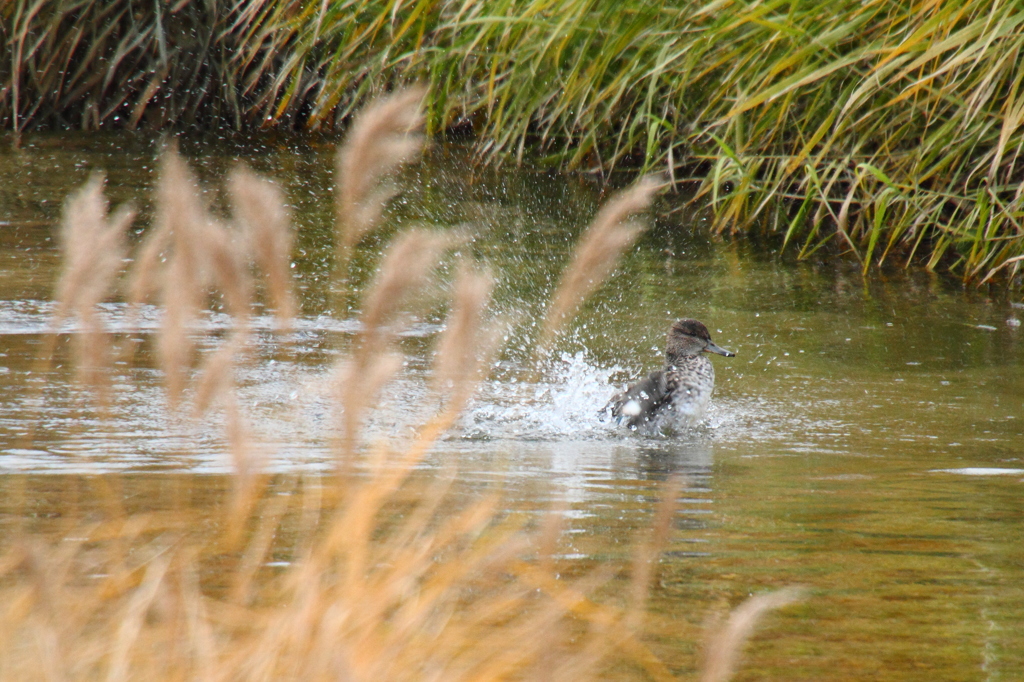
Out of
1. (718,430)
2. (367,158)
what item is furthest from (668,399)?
(367,158)

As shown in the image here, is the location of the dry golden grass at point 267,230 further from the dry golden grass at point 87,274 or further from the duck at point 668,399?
the duck at point 668,399

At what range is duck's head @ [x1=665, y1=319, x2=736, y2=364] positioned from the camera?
16.3ft

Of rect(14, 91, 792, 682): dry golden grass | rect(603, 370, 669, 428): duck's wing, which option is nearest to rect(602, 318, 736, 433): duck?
rect(603, 370, 669, 428): duck's wing

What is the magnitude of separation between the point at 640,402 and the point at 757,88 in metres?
2.45

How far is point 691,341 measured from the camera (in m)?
5.00

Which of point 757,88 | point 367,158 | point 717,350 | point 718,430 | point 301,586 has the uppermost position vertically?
point 757,88

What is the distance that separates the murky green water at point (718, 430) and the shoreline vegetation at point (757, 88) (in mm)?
384

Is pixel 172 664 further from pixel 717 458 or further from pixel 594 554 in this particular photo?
pixel 717 458

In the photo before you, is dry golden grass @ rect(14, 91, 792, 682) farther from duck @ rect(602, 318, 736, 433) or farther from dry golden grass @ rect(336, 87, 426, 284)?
duck @ rect(602, 318, 736, 433)

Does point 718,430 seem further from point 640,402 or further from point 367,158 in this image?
point 367,158

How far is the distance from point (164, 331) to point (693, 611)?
3.39 ft

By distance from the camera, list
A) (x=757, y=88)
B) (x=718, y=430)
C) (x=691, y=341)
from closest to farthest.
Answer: (x=718, y=430) < (x=691, y=341) < (x=757, y=88)

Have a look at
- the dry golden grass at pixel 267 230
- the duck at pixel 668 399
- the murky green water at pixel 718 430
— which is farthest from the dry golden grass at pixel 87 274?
the duck at pixel 668 399

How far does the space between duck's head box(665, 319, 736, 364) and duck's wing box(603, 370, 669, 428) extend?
0.33m
